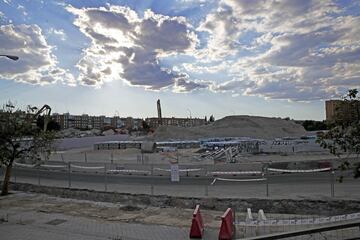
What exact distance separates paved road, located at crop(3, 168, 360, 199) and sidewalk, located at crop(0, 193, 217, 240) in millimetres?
6359

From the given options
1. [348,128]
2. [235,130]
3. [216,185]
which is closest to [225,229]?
[348,128]

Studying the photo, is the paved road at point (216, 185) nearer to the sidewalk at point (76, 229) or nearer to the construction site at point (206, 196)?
the construction site at point (206, 196)

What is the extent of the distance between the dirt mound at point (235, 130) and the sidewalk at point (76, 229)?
6008 centimetres

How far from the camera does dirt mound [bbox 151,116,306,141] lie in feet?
248

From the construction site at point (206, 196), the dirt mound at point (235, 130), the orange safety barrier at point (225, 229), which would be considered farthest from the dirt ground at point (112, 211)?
the dirt mound at point (235, 130)

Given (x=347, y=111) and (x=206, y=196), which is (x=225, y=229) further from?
(x=206, y=196)

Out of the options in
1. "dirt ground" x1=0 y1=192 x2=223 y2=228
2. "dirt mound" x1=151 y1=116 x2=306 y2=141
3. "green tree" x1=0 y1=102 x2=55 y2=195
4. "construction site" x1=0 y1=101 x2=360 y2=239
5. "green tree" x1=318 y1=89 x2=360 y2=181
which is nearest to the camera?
"green tree" x1=318 y1=89 x2=360 y2=181

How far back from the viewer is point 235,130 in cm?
7719

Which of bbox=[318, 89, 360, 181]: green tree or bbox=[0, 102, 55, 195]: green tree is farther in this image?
bbox=[0, 102, 55, 195]: green tree

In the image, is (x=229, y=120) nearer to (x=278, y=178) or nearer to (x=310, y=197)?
(x=278, y=178)

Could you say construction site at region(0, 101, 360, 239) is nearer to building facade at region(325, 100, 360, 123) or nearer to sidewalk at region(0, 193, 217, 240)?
sidewalk at region(0, 193, 217, 240)

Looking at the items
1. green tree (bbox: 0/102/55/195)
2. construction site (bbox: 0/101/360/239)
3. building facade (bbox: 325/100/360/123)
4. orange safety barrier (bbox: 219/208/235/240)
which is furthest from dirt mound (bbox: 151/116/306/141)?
building facade (bbox: 325/100/360/123)

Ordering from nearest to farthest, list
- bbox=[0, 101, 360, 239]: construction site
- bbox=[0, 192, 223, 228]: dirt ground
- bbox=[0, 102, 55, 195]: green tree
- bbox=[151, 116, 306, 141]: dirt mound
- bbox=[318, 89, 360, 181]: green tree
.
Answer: bbox=[318, 89, 360, 181]: green tree → bbox=[0, 101, 360, 239]: construction site → bbox=[0, 192, 223, 228]: dirt ground → bbox=[0, 102, 55, 195]: green tree → bbox=[151, 116, 306, 141]: dirt mound

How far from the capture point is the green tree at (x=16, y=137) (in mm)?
17547
